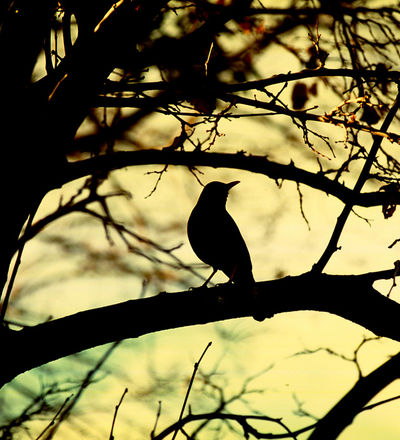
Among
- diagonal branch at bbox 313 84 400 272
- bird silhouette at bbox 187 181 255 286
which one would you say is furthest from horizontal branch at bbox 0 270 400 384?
bird silhouette at bbox 187 181 255 286

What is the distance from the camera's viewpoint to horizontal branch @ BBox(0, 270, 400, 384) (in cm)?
244

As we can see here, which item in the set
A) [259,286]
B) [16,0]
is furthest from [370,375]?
[16,0]

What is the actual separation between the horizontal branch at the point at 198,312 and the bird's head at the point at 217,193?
2063 millimetres

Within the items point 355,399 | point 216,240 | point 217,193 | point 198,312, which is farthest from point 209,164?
point 355,399

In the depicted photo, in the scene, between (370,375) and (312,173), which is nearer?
(370,375)

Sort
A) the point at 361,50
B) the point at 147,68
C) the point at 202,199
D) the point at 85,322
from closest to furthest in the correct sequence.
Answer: the point at 85,322 → the point at 147,68 → the point at 361,50 → the point at 202,199

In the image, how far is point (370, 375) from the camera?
2910 millimetres

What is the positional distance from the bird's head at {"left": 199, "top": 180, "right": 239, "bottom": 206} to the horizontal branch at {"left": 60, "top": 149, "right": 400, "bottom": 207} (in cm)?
127

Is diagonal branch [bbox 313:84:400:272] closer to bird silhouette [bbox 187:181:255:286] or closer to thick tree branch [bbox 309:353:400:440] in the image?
thick tree branch [bbox 309:353:400:440]

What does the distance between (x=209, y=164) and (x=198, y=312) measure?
110 cm

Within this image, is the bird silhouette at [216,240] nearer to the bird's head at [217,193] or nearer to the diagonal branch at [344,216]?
the bird's head at [217,193]

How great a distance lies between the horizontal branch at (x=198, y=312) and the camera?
2443 millimetres

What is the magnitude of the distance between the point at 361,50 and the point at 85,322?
9.69 ft

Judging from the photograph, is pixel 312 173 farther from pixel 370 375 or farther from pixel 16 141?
pixel 16 141
